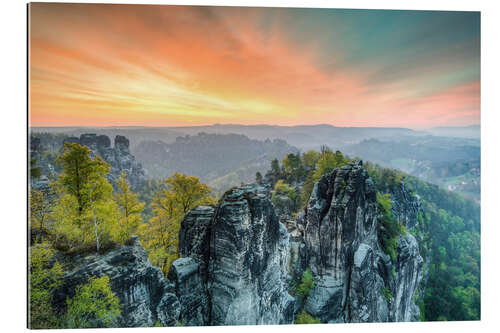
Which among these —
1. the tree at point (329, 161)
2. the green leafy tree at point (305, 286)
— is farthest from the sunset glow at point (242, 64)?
the green leafy tree at point (305, 286)

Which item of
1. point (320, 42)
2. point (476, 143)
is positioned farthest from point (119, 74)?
point (476, 143)

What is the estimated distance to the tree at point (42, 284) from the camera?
356 cm

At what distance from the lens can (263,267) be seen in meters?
4.66

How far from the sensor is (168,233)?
20.7ft

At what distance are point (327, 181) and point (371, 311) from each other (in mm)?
4232

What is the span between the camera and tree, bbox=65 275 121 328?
3.54m

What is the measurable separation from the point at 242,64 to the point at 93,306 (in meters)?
6.37

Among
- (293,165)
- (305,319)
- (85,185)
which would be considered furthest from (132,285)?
(293,165)

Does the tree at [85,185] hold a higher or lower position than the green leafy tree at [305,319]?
higher

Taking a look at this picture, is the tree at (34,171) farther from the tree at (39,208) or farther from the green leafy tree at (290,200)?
the green leafy tree at (290,200)

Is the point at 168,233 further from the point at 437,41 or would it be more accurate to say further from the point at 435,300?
the point at 435,300

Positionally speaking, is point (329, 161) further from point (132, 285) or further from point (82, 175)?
point (82, 175)

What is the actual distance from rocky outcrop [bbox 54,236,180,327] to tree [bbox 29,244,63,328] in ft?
0.54

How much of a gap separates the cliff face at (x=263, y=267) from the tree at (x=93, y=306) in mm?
150
